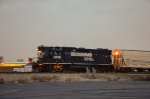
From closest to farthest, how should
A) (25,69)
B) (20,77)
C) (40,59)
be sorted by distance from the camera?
(20,77) < (40,59) < (25,69)

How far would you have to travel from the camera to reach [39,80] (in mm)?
42875

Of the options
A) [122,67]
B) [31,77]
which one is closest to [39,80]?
[31,77]

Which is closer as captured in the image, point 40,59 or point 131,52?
point 40,59

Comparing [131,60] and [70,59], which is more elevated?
[70,59]

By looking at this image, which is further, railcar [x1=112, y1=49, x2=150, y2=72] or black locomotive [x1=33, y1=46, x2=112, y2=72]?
railcar [x1=112, y1=49, x2=150, y2=72]

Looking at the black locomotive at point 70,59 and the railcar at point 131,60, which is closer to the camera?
the black locomotive at point 70,59

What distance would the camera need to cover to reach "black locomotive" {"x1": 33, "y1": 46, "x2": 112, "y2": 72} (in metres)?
52.0

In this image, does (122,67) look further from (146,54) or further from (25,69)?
(25,69)

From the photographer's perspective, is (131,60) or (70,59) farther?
(131,60)

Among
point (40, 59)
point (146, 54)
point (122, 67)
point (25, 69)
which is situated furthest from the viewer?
point (25, 69)

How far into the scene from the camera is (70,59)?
2103 inches

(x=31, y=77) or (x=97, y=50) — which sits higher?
(x=97, y=50)

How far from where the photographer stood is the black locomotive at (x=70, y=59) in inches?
2046

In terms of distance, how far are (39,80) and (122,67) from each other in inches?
701
